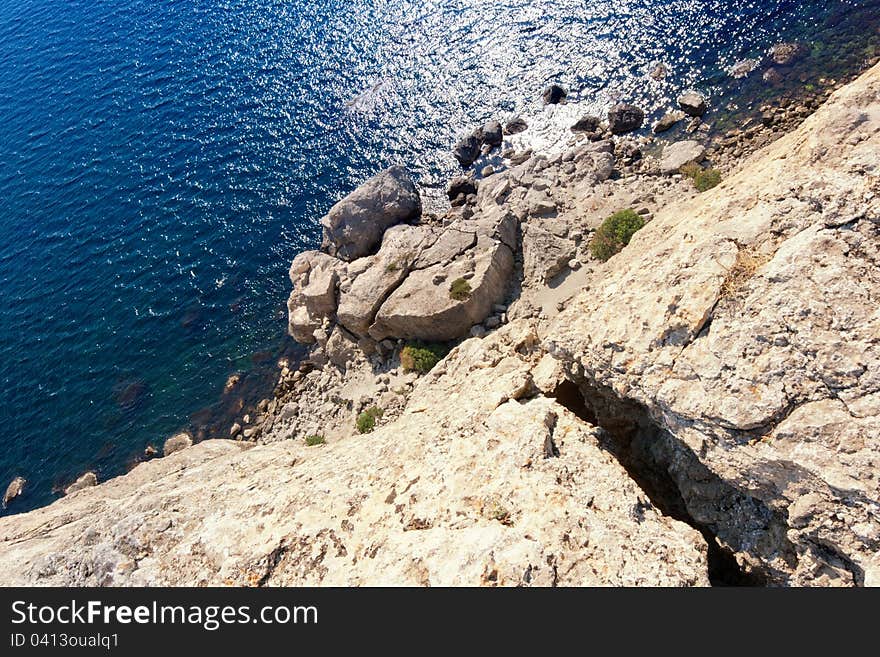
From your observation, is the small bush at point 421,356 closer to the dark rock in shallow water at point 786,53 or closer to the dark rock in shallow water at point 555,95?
the dark rock in shallow water at point 555,95

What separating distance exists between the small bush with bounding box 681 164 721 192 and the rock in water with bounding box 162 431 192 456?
46151 mm

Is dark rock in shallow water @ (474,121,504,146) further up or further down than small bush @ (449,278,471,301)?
further up

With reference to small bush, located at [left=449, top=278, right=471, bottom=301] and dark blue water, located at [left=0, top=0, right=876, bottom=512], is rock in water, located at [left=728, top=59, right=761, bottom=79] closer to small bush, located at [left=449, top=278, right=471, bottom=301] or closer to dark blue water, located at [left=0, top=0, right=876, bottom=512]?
dark blue water, located at [left=0, top=0, right=876, bottom=512]

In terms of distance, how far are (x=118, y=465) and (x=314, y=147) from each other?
4099 centimetres

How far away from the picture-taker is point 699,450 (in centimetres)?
1304

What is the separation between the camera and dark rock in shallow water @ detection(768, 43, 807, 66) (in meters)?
46.5

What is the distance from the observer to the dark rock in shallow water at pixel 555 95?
177 feet

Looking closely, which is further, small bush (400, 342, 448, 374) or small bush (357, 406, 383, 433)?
small bush (400, 342, 448, 374)

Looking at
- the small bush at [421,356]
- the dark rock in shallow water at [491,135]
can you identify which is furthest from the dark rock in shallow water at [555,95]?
the small bush at [421,356]

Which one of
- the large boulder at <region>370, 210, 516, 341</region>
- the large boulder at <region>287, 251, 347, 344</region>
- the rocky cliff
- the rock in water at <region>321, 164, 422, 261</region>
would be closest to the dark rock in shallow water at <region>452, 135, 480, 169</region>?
the rock in water at <region>321, 164, 422, 261</region>

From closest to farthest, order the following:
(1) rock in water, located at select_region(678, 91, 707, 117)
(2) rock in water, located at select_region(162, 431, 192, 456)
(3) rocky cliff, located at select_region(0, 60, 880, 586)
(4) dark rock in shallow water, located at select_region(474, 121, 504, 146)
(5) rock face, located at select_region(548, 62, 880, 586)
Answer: (5) rock face, located at select_region(548, 62, 880, 586) → (3) rocky cliff, located at select_region(0, 60, 880, 586) → (2) rock in water, located at select_region(162, 431, 192, 456) → (1) rock in water, located at select_region(678, 91, 707, 117) → (4) dark rock in shallow water, located at select_region(474, 121, 504, 146)
